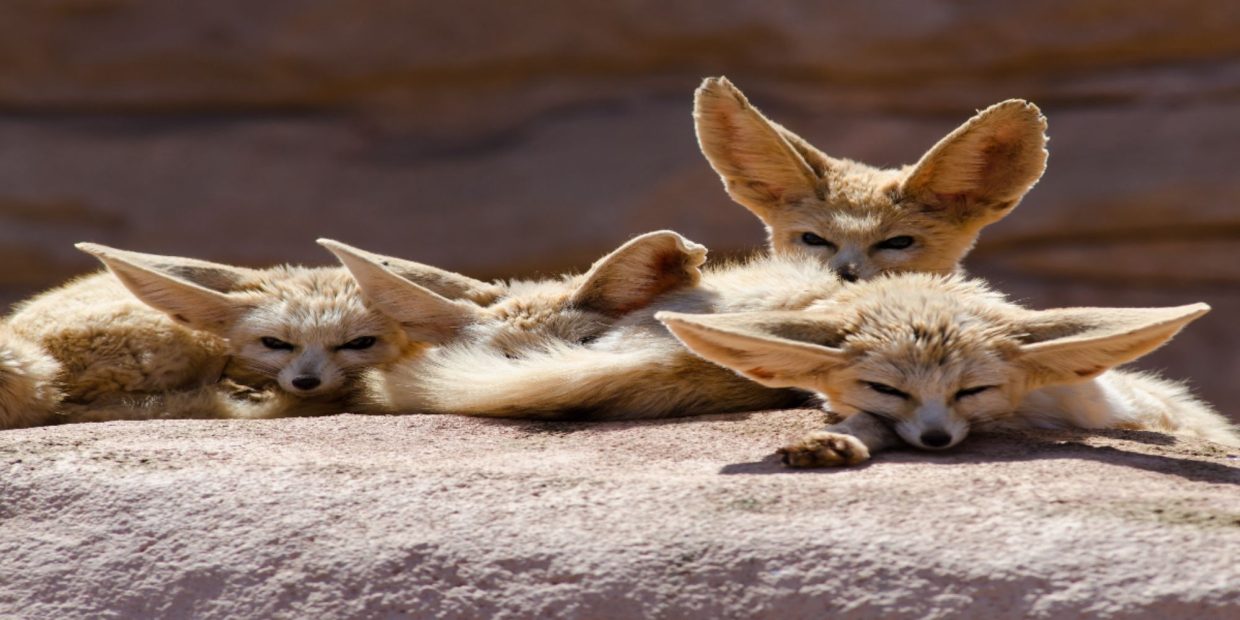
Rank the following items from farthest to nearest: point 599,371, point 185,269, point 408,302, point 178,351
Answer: point 185,269, point 178,351, point 408,302, point 599,371

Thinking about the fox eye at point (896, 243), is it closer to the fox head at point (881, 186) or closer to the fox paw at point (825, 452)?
the fox head at point (881, 186)

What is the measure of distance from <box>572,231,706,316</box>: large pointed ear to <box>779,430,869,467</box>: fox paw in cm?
88

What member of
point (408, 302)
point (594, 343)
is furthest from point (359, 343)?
point (594, 343)

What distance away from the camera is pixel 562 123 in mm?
9312

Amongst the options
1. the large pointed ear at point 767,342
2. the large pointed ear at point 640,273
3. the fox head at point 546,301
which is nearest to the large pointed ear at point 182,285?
the fox head at point 546,301

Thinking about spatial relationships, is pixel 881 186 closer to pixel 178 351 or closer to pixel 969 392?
pixel 969 392

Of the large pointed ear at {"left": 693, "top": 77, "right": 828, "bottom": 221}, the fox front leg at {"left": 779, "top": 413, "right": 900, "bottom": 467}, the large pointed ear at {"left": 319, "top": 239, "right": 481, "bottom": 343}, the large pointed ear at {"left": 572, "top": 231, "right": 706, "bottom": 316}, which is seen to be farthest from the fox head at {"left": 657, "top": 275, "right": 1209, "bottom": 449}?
the large pointed ear at {"left": 693, "top": 77, "right": 828, "bottom": 221}

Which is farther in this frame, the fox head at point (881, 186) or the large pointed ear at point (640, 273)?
the fox head at point (881, 186)

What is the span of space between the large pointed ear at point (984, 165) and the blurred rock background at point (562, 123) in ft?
14.0

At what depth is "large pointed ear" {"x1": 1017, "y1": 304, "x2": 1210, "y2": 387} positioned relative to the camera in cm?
271

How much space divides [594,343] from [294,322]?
0.87 meters

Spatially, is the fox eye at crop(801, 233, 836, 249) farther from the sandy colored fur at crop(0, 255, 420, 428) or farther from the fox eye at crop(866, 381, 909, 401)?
the fox eye at crop(866, 381, 909, 401)

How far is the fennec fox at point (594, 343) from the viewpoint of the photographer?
11.1 feet

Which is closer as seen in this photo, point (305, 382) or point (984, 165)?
point (305, 382)
